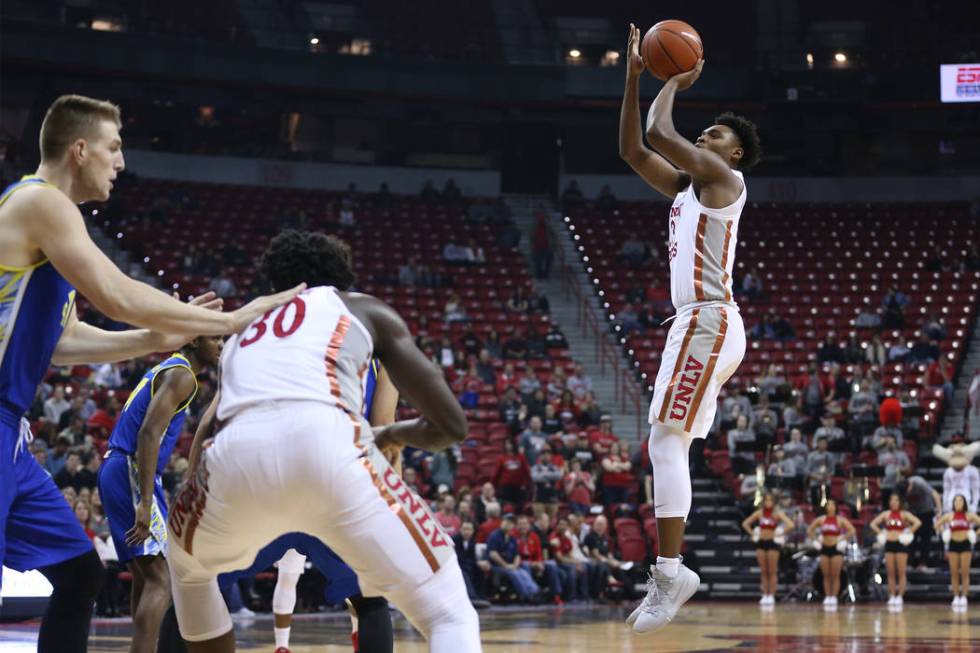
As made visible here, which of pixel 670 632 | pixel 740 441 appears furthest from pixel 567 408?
pixel 670 632

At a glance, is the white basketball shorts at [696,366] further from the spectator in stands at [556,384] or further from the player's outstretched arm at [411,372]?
the spectator in stands at [556,384]

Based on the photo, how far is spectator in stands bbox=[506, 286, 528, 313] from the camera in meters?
24.7

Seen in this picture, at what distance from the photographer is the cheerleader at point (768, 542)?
55.9 feet

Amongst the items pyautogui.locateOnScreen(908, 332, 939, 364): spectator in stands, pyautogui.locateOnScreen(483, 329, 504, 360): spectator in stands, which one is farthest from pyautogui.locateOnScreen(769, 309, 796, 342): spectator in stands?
pyautogui.locateOnScreen(483, 329, 504, 360): spectator in stands

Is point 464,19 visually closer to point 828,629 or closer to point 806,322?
point 806,322

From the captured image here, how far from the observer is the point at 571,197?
1158 inches

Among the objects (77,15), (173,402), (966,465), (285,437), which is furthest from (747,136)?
(77,15)

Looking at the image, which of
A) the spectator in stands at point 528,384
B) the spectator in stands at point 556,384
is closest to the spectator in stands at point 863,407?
the spectator in stands at point 556,384

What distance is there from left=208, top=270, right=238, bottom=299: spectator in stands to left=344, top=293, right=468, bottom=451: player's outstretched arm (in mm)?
17948

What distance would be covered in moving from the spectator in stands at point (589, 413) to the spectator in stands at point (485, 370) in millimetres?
1460

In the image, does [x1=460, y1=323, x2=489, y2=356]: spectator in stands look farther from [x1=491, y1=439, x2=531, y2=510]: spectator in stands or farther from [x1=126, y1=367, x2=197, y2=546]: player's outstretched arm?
[x1=126, y1=367, x2=197, y2=546]: player's outstretched arm

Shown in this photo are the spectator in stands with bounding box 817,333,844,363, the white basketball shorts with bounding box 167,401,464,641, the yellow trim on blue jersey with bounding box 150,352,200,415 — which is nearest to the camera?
the white basketball shorts with bounding box 167,401,464,641

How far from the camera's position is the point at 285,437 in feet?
12.8

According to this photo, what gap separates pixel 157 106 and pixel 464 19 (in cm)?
701
